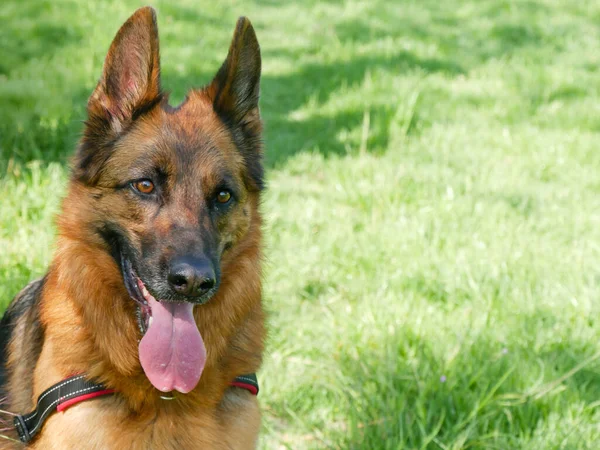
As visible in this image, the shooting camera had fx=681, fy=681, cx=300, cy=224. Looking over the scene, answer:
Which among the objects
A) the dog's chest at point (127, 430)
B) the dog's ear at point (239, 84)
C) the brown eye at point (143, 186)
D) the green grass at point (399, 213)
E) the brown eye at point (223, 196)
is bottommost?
the green grass at point (399, 213)

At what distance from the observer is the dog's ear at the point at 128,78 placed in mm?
2621

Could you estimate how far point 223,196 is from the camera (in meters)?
2.78

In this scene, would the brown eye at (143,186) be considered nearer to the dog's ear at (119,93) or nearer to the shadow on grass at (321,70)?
the dog's ear at (119,93)

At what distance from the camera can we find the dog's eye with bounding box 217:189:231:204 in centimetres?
276

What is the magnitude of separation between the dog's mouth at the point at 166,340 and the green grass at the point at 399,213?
91cm

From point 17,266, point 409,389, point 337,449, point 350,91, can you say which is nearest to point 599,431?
point 409,389

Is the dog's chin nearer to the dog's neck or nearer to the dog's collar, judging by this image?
the dog's neck

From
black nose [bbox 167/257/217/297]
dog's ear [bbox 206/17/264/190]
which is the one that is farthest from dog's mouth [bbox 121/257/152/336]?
dog's ear [bbox 206/17/264/190]

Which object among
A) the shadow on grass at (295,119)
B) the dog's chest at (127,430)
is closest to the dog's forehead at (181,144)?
the dog's chest at (127,430)

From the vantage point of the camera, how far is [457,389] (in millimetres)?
3270

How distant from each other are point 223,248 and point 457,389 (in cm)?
138

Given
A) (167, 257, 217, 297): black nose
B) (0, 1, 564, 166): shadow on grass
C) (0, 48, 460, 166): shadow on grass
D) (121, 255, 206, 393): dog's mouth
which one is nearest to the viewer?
(167, 257, 217, 297): black nose

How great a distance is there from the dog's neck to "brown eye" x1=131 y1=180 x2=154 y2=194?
0.91ft

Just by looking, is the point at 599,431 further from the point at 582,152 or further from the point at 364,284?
the point at 582,152
